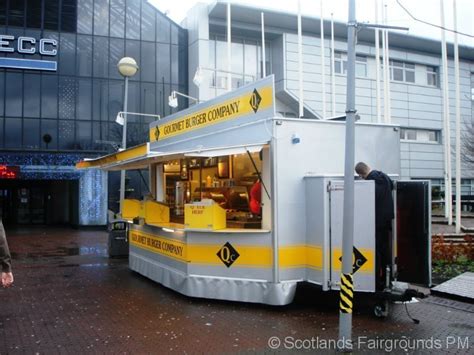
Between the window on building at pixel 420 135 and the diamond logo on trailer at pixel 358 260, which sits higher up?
the window on building at pixel 420 135

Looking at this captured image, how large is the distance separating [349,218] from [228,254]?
2.99 m

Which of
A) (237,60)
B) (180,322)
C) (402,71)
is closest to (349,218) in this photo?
(180,322)

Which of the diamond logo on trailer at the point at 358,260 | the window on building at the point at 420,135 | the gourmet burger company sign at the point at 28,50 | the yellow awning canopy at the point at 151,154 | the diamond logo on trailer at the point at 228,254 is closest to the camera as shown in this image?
the diamond logo on trailer at the point at 358,260

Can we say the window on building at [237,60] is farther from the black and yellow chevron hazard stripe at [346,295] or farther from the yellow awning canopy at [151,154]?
the black and yellow chevron hazard stripe at [346,295]

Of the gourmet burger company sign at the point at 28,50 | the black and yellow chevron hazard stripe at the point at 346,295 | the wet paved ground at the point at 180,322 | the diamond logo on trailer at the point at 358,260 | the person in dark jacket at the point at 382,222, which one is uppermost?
the gourmet burger company sign at the point at 28,50

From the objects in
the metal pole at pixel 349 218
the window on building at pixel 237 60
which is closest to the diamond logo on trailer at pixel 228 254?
the metal pole at pixel 349 218

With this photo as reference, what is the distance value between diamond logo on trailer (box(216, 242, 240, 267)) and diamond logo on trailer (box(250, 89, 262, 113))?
2595 millimetres

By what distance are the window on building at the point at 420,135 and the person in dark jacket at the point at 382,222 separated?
25.6 metres

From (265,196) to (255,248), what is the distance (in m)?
0.93

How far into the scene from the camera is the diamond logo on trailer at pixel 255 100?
8914 millimetres

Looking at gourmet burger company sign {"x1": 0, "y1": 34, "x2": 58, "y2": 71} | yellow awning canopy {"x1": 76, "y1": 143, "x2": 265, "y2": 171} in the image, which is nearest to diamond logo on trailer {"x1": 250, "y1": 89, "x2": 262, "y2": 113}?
yellow awning canopy {"x1": 76, "y1": 143, "x2": 265, "y2": 171}

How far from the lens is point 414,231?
26.2ft

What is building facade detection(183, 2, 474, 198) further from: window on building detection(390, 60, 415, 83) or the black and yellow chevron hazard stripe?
the black and yellow chevron hazard stripe

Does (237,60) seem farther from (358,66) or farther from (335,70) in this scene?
(358,66)
